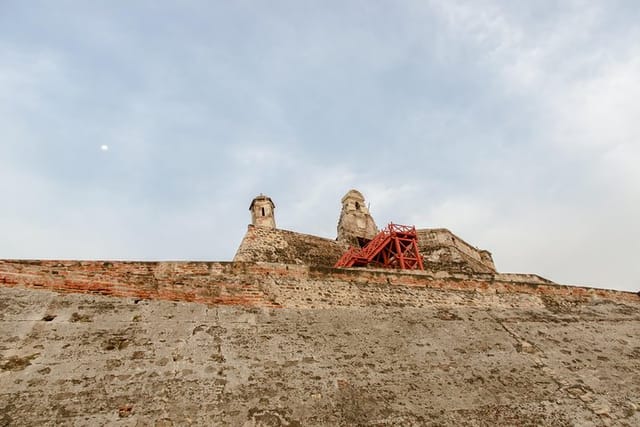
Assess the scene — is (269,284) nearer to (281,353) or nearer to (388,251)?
(281,353)

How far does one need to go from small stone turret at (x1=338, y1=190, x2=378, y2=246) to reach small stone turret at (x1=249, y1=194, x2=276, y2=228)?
12.2 feet

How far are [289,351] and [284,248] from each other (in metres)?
10.6

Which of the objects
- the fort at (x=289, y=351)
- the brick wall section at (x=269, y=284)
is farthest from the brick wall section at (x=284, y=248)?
the fort at (x=289, y=351)

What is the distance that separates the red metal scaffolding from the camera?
16.4 metres

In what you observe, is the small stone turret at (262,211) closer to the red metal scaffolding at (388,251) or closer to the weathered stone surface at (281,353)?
the red metal scaffolding at (388,251)

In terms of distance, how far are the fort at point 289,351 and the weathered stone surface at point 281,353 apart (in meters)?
0.02

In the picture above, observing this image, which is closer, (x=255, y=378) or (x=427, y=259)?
(x=255, y=378)

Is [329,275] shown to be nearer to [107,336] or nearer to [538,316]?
[107,336]

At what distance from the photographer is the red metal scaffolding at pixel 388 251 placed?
16391 mm

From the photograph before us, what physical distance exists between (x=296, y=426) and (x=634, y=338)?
8.12 m

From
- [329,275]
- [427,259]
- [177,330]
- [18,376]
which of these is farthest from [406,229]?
[18,376]

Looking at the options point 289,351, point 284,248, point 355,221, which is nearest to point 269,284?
point 289,351

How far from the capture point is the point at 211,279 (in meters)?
7.28

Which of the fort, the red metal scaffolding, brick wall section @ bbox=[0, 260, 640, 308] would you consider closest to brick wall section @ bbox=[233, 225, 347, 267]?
the red metal scaffolding
